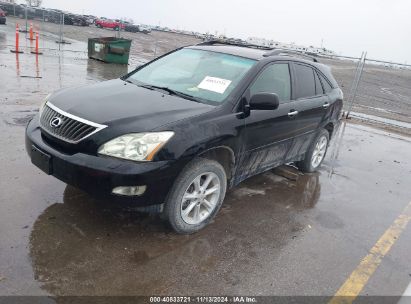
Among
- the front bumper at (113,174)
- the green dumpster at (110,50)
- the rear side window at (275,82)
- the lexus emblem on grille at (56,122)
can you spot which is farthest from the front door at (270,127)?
the green dumpster at (110,50)

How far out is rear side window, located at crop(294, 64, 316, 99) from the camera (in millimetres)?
5129

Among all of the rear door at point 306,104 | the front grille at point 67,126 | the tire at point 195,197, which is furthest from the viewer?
the rear door at point 306,104

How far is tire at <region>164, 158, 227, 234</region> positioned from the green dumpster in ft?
46.4

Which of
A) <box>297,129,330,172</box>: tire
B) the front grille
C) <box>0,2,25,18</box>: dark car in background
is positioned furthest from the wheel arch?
<box>0,2,25,18</box>: dark car in background

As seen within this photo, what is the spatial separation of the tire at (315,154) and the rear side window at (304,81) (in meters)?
0.83

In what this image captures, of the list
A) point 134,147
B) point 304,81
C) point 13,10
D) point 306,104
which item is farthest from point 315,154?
point 13,10

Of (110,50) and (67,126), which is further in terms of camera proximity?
(110,50)

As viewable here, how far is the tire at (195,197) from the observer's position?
11.5 feet

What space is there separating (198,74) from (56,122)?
1.71 meters

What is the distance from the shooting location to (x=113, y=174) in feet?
10.3

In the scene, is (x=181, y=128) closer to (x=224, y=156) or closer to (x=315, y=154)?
(x=224, y=156)

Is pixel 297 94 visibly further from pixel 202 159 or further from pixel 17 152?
pixel 17 152

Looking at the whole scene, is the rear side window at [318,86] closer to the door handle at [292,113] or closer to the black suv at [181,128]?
the black suv at [181,128]

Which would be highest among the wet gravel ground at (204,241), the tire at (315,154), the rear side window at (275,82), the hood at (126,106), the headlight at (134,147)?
the rear side window at (275,82)
